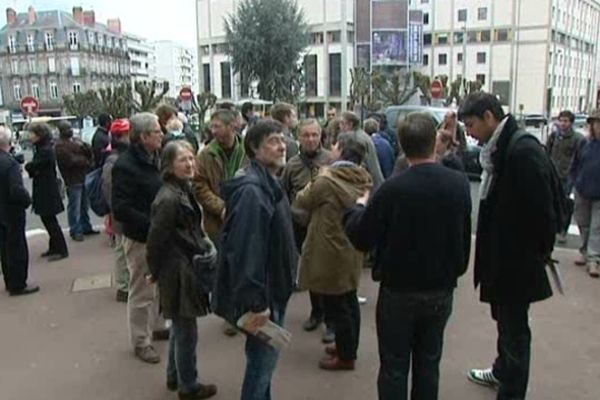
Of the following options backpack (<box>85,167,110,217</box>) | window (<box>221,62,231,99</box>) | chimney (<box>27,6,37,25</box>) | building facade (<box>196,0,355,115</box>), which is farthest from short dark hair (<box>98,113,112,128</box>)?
chimney (<box>27,6,37,25</box>)

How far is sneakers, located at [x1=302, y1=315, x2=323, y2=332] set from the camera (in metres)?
5.05

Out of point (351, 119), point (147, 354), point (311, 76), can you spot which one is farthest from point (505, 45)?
point (147, 354)

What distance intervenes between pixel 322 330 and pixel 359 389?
1118mm

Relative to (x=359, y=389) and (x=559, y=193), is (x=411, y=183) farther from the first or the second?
(x=359, y=389)

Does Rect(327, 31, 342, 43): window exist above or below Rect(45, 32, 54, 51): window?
below

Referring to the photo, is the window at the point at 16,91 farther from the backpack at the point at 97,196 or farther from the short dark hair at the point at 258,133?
the short dark hair at the point at 258,133

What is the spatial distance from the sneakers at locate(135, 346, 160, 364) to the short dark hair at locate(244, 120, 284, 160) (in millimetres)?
2160

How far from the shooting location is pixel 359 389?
155 inches

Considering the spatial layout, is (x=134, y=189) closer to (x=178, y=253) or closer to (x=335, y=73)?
(x=178, y=253)

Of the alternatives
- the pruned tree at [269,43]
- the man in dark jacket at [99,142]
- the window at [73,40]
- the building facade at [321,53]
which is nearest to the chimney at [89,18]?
the window at [73,40]

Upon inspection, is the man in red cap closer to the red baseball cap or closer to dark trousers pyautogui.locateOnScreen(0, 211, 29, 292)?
the red baseball cap

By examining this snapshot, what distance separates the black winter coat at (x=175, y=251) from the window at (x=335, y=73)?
2437 inches

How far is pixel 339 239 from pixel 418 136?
139 centimetres

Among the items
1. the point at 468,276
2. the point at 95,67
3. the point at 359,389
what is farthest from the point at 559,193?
the point at 95,67
